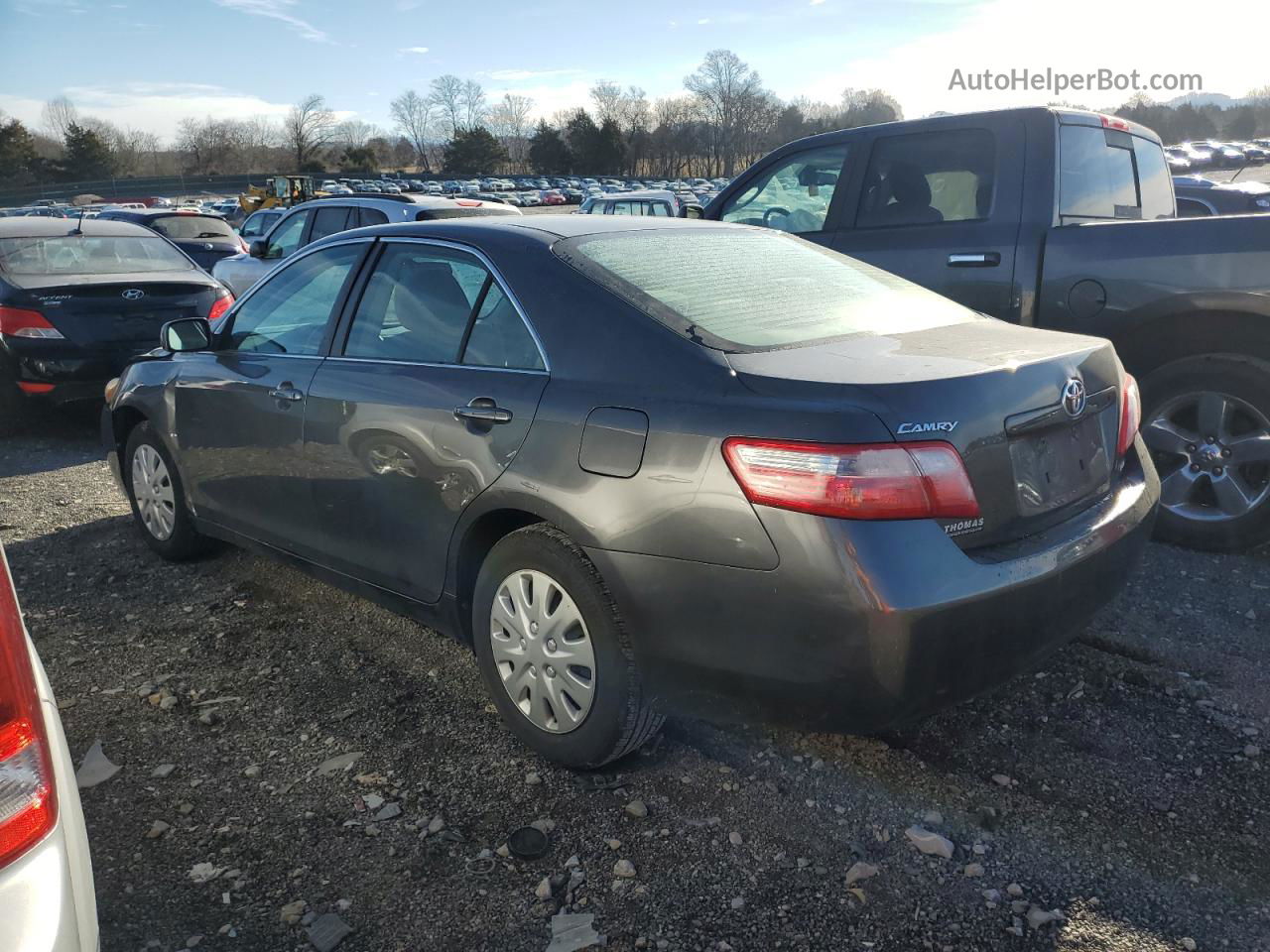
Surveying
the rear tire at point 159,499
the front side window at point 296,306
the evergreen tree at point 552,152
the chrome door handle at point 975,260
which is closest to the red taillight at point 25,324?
the rear tire at point 159,499

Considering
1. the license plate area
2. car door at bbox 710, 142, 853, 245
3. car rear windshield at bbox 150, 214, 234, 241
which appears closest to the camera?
the license plate area

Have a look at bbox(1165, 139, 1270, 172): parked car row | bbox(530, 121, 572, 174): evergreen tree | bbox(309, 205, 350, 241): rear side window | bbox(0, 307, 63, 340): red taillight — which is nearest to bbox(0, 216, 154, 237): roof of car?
bbox(0, 307, 63, 340): red taillight

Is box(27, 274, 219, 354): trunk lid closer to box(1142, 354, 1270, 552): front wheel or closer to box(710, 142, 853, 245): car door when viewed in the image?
box(710, 142, 853, 245): car door

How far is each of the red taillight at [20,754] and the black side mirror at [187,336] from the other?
293cm

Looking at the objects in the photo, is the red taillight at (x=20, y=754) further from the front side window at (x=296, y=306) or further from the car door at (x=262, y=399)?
the front side window at (x=296, y=306)

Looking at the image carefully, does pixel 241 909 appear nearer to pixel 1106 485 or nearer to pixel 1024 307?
pixel 1106 485

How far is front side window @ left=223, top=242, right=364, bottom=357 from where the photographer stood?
3.89m

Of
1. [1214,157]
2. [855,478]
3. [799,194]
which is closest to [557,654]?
[855,478]

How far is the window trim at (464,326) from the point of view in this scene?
3.04 m

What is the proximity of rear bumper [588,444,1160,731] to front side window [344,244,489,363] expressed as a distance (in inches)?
42.9

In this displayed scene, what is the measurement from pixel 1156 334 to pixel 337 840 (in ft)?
13.3

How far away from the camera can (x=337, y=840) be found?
278 centimetres

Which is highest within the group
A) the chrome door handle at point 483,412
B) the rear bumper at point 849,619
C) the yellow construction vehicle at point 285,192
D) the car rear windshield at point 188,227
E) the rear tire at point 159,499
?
the yellow construction vehicle at point 285,192

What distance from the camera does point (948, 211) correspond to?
211 inches
